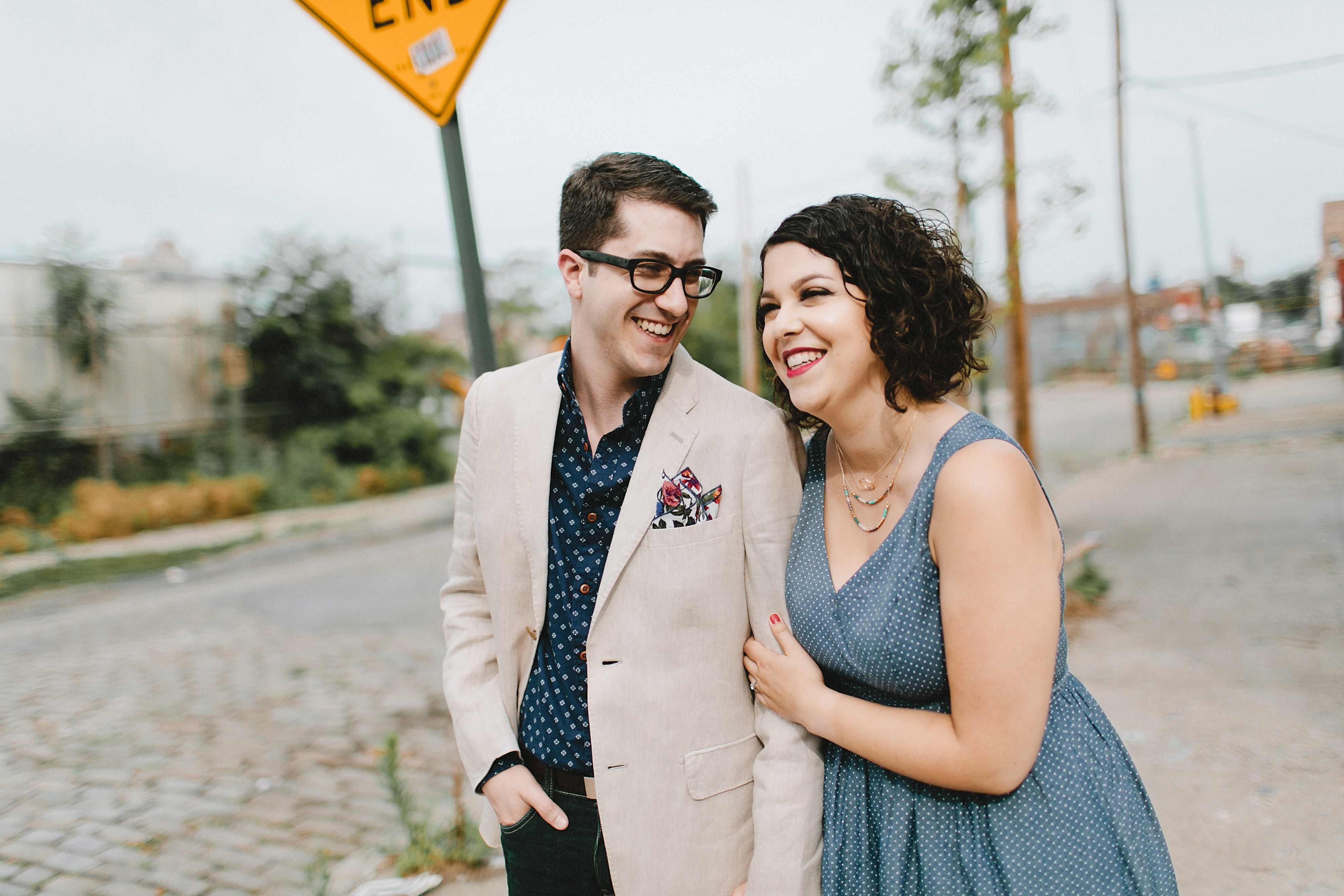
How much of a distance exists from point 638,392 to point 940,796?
3.16ft

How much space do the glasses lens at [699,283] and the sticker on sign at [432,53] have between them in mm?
905

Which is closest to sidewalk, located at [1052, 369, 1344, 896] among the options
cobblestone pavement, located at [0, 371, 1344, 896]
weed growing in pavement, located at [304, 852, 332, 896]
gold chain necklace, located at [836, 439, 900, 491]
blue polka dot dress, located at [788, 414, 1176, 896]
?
cobblestone pavement, located at [0, 371, 1344, 896]

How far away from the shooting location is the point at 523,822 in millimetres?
1797

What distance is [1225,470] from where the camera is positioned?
12.8 meters

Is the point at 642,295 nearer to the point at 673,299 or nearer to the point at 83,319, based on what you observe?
the point at 673,299

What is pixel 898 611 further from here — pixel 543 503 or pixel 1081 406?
pixel 1081 406

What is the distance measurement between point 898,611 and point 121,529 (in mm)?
14838

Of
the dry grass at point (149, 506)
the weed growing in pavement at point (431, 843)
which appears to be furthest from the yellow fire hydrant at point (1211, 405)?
the weed growing in pavement at point (431, 843)

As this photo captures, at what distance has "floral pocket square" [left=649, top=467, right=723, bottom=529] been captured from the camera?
1.66m

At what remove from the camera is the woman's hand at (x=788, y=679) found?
154 centimetres

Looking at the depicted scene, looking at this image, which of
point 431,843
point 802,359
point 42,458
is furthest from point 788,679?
point 42,458

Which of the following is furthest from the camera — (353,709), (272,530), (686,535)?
(272,530)

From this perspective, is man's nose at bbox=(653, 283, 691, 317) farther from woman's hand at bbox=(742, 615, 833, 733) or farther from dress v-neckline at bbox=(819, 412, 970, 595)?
woman's hand at bbox=(742, 615, 833, 733)

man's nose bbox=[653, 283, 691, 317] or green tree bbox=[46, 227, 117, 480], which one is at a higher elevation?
green tree bbox=[46, 227, 117, 480]
